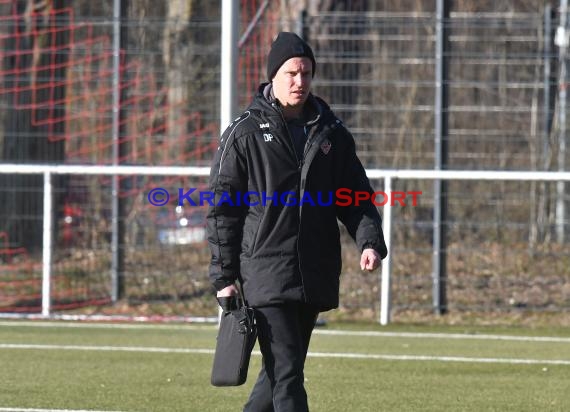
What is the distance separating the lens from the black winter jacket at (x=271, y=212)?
538 centimetres

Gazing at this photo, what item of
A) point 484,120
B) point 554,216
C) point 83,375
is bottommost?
point 83,375

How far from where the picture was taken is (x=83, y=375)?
8.48 m

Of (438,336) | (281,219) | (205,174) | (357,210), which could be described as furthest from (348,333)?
(281,219)

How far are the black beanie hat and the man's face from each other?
0.07 ft

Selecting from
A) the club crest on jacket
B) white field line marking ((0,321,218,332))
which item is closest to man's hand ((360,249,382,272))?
the club crest on jacket

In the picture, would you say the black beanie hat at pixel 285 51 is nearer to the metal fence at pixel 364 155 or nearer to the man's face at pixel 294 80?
the man's face at pixel 294 80

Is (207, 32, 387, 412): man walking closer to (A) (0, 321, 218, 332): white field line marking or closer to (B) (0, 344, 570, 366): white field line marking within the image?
(B) (0, 344, 570, 366): white field line marking

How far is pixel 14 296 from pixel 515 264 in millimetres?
5052

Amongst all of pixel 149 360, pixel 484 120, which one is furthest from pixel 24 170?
pixel 484 120

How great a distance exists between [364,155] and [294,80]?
8.02m

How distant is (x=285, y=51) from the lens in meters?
5.46

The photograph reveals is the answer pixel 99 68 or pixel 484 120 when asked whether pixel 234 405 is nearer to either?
pixel 484 120

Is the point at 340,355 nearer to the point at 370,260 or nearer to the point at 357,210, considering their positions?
the point at 357,210

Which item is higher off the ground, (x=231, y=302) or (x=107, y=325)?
(x=231, y=302)
